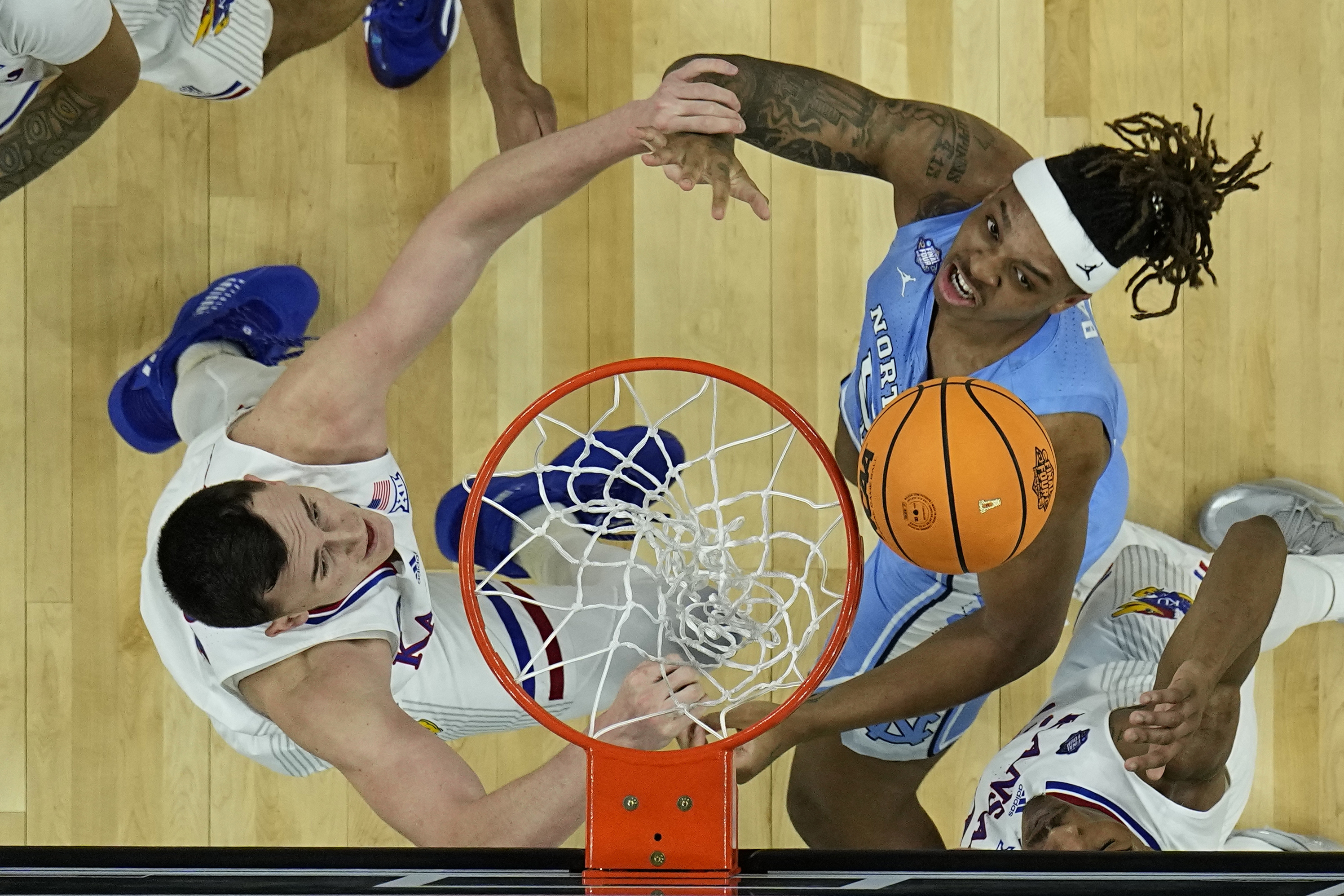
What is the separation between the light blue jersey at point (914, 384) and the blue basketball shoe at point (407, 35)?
116cm

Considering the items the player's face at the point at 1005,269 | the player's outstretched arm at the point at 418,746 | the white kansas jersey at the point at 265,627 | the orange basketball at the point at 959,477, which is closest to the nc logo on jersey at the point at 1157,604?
the player's face at the point at 1005,269

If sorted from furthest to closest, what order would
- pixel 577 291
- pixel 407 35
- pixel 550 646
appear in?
pixel 577 291 → pixel 407 35 → pixel 550 646

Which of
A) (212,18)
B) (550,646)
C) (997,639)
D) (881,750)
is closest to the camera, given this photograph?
(997,639)

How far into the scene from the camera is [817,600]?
7.97ft

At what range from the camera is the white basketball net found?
1733 millimetres

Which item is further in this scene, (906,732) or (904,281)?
(906,732)

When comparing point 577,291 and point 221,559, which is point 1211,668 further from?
point 221,559

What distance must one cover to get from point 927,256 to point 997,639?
2.28 feet

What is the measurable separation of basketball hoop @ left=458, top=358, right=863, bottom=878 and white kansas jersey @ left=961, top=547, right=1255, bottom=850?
448mm

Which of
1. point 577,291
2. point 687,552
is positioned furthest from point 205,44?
point 687,552

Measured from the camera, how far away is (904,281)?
6.44 feet

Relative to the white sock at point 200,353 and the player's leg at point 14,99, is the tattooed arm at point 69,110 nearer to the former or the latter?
the player's leg at point 14,99

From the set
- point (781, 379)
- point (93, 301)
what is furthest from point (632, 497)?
point (93, 301)

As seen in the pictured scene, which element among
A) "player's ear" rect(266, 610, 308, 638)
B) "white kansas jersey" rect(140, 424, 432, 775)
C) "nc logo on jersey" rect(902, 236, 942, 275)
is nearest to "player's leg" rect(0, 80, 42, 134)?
"white kansas jersey" rect(140, 424, 432, 775)
